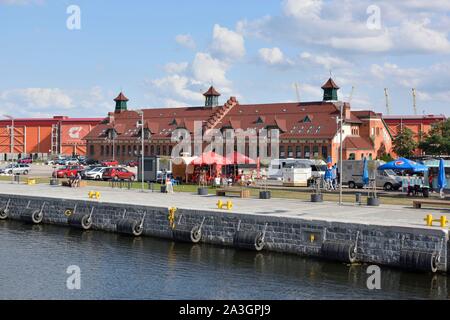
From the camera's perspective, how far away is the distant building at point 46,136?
136500mm

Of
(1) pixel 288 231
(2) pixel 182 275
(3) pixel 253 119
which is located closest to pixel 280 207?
(1) pixel 288 231

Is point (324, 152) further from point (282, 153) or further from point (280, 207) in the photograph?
point (280, 207)

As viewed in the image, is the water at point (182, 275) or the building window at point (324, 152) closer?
the water at point (182, 275)

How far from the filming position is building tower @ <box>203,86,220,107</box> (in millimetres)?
114812

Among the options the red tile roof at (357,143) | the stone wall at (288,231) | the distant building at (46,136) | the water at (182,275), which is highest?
the distant building at (46,136)

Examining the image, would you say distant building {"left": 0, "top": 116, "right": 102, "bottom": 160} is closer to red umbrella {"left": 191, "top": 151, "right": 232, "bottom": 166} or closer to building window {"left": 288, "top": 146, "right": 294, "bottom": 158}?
building window {"left": 288, "top": 146, "right": 294, "bottom": 158}

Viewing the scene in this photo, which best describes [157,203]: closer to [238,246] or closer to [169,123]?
[238,246]

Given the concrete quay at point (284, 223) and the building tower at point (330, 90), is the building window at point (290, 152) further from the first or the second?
the concrete quay at point (284, 223)

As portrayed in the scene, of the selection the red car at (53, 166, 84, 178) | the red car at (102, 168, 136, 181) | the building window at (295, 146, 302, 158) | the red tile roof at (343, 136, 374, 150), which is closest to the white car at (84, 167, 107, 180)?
the red car at (102, 168, 136, 181)

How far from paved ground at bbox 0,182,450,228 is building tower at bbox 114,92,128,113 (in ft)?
249

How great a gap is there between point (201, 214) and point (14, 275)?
1065cm

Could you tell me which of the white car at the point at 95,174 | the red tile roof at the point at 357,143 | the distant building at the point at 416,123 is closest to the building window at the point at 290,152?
the red tile roof at the point at 357,143

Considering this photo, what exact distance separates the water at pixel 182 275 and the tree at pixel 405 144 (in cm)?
7062

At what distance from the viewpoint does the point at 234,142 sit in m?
102
